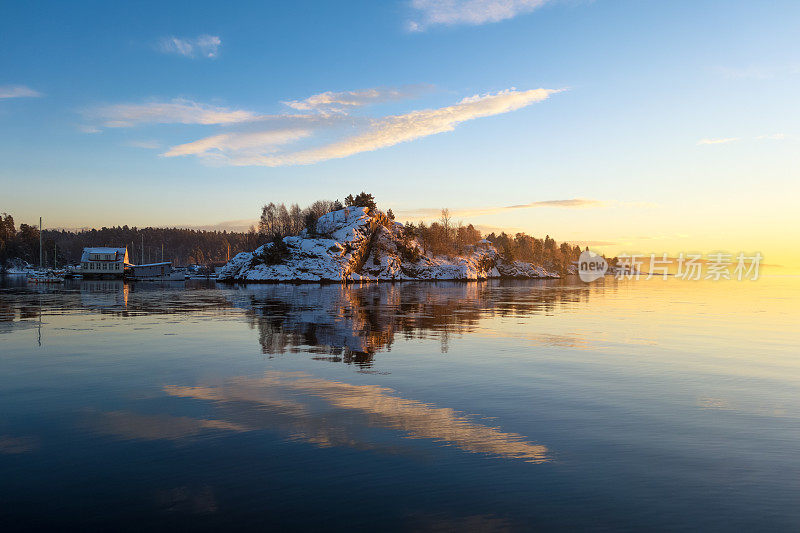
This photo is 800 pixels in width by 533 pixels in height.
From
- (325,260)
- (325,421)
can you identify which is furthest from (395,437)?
(325,260)

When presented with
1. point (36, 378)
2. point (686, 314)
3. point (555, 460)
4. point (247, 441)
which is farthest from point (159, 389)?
point (686, 314)

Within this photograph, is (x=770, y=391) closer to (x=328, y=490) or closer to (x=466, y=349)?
(x=466, y=349)

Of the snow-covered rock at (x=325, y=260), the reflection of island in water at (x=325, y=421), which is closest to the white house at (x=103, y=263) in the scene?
the snow-covered rock at (x=325, y=260)

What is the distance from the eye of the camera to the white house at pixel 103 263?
16400 cm

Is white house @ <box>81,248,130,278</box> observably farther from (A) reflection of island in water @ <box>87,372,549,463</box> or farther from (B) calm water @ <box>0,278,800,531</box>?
(A) reflection of island in water @ <box>87,372,549,463</box>

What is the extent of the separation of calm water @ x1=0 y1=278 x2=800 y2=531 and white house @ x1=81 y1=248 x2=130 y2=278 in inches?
6203

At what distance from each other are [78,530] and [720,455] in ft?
43.8

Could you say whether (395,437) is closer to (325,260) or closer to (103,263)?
(325,260)

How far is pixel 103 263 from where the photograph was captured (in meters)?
165

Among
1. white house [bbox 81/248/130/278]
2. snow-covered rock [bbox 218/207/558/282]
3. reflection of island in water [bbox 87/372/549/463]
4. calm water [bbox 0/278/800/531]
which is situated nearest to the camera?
A: calm water [bbox 0/278/800/531]

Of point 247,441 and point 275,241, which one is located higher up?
point 275,241

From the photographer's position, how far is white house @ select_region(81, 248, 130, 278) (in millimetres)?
164000

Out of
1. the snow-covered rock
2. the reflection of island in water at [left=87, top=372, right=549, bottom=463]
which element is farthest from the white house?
the reflection of island in water at [left=87, top=372, right=549, bottom=463]

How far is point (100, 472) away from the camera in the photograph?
386 inches
